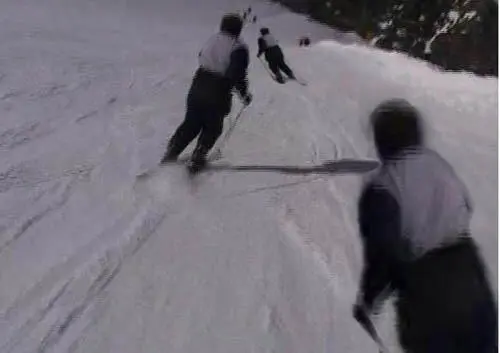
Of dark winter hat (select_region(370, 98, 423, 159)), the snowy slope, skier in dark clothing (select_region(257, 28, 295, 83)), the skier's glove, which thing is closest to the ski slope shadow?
the snowy slope

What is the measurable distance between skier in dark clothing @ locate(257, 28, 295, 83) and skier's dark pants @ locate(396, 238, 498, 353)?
1.44 meters

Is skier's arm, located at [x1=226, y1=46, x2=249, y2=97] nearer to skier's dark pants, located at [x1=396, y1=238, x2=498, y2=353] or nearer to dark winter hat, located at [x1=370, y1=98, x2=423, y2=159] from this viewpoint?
dark winter hat, located at [x1=370, y1=98, x2=423, y2=159]

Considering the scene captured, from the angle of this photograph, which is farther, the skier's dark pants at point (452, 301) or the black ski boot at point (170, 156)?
the black ski boot at point (170, 156)

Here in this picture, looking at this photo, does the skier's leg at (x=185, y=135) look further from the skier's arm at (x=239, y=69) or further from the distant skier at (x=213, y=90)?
the skier's arm at (x=239, y=69)

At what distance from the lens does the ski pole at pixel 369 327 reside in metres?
1.34

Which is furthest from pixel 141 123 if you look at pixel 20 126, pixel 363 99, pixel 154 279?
pixel 154 279

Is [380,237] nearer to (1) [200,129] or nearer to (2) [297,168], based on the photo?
(2) [297,168]

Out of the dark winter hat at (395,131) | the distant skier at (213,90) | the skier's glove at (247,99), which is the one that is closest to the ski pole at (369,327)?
the dark winter hat at (395,131)

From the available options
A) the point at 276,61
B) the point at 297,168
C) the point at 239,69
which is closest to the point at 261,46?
the point at 239,69

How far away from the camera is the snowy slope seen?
1.68 metres

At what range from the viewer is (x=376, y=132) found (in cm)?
129

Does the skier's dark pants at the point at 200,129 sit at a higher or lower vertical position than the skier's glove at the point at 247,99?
lower

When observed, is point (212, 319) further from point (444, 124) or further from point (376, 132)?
point (444, 124)

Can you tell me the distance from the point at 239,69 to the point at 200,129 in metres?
0.23
